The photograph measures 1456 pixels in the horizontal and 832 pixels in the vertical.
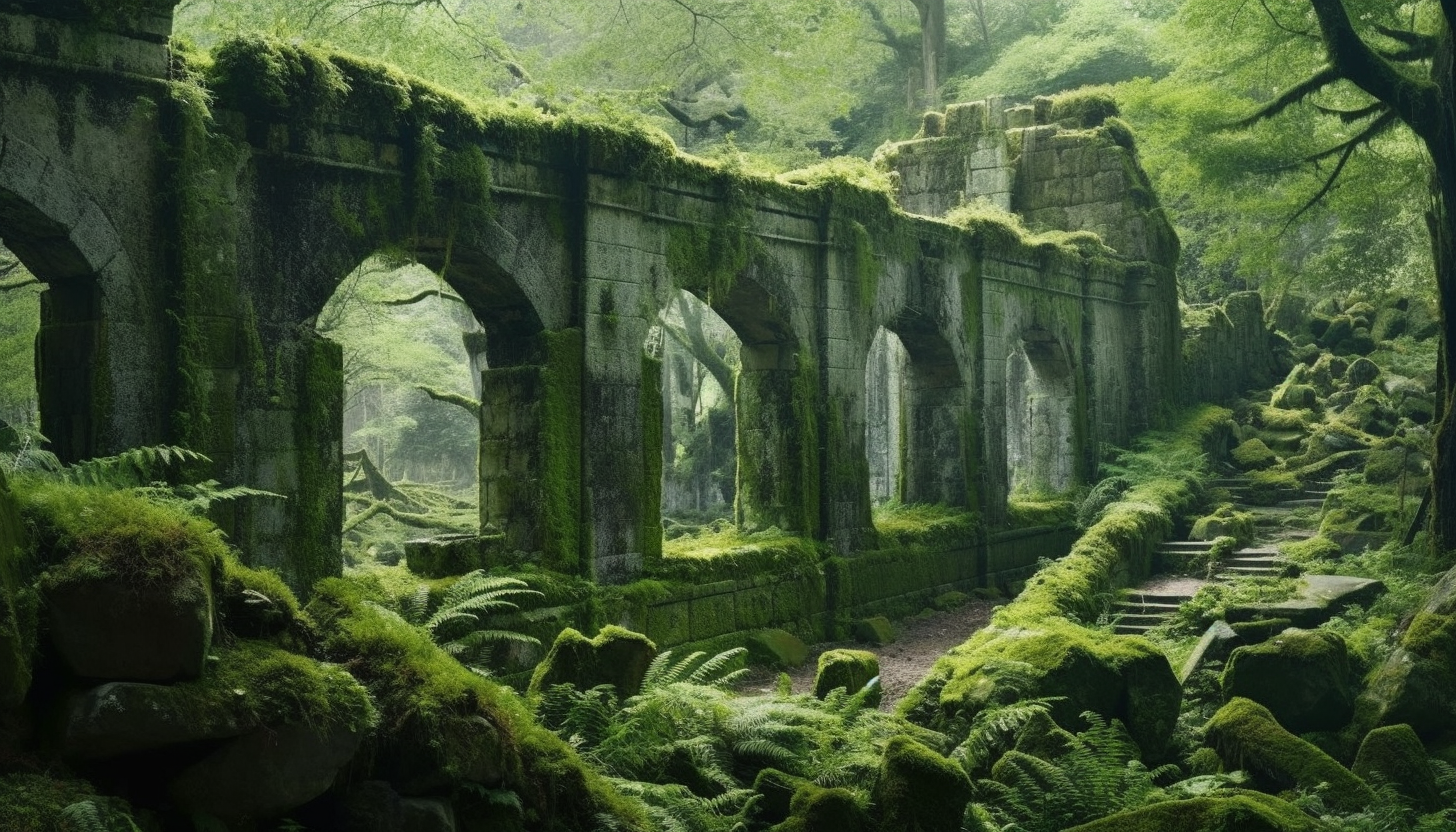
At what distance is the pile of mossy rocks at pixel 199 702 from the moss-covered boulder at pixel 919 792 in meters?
1.54

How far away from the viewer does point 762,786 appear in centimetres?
634

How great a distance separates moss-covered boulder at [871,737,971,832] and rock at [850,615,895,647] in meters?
8.80

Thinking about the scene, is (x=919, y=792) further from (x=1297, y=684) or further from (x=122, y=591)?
(x=1297, y=684)

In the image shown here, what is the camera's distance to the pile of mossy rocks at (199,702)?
4.12 metres

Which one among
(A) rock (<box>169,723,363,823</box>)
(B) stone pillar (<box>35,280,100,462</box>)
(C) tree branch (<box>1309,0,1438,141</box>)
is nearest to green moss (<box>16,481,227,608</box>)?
(A) rock (<box>169,723,363,823</box>)

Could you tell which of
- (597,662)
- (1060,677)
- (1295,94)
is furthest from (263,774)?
(1295,94)

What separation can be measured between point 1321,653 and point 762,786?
17.0 feet

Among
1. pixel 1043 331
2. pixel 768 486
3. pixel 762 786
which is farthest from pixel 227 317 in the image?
pixel 1043 331

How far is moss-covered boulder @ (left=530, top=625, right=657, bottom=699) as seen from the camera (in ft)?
23.8

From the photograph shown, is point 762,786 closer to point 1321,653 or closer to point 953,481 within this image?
point 1321,653

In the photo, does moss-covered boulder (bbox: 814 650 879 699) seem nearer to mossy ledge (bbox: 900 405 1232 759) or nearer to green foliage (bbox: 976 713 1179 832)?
mossy ledge (bbox: 900 405 1232 759)

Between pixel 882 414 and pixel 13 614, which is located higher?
pixel 882 414

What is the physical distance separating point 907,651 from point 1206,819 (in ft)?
28.6

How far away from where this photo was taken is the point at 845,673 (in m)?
8.68
